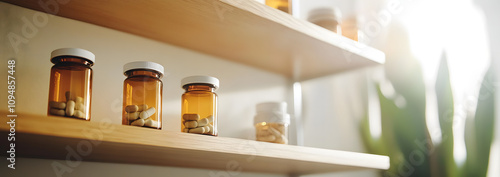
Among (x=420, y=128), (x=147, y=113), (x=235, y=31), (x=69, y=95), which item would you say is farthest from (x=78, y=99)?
(x=420, y=128)

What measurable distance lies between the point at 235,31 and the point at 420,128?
39.4 inches

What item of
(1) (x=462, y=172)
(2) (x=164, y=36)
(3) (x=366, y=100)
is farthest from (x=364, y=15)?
(2) (x=164, y=36)

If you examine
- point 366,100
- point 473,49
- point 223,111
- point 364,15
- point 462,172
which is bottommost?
point 462,172

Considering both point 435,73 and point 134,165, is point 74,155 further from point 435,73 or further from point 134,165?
point 435,73

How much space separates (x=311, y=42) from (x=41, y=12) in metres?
0.65

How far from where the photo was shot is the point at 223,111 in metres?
1.30

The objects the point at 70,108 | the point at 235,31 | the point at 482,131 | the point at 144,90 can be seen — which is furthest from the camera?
the point at 482,131

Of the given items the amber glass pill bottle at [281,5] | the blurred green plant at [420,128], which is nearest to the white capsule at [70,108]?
the amber glass pill bottle at [281,5]

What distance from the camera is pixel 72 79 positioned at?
809 millimetres

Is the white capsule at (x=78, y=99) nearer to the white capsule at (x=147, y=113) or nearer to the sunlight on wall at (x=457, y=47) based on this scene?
the white capsule at (x=147, y=113)

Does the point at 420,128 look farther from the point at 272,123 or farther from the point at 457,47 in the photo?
the point at 272,123

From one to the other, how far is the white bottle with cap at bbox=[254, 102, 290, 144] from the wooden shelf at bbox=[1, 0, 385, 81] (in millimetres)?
175

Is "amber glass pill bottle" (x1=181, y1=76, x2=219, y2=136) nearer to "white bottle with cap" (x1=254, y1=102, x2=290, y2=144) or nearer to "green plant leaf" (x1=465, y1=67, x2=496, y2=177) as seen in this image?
"white bottle with cap" (x1=254, y1=102, x2=290, y2=144)

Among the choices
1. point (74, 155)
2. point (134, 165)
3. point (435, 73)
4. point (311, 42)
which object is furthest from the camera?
point (435, 73)
